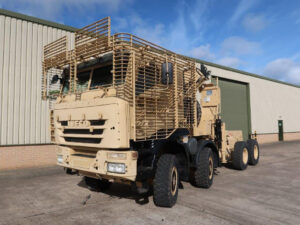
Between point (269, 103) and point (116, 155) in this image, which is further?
point (269, 103)

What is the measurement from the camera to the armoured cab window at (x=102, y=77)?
5020mm

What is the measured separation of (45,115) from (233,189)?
8.63 metres

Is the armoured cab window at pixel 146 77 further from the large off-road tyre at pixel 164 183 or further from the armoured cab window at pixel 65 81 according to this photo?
the armoured cab window at pixel 65 81

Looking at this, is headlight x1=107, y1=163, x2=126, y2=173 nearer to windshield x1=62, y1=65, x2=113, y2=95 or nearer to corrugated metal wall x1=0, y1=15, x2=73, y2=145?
windshield x1=62, y1=65, x2=113, y2=95

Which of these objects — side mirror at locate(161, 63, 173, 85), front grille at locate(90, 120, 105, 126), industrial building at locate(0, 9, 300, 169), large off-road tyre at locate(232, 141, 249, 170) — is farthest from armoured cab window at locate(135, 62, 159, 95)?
industrial building at locate(0, 9, 300, 169)

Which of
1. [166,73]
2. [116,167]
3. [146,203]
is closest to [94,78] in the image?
[166,73]

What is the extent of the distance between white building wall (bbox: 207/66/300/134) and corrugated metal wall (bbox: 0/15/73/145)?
12768 millimetres

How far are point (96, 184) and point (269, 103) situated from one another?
23738 mm

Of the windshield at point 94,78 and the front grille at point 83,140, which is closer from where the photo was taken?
the front grille at point 83,140

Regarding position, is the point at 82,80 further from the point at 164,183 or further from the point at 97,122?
the point at 164,183

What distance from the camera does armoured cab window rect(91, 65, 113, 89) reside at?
5020 millimetres

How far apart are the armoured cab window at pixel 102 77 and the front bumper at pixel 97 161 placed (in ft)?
4.82

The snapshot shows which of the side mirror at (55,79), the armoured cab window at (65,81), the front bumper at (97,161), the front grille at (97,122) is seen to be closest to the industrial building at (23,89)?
the side mirror at (55,79)

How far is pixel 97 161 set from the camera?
15.0 feet
